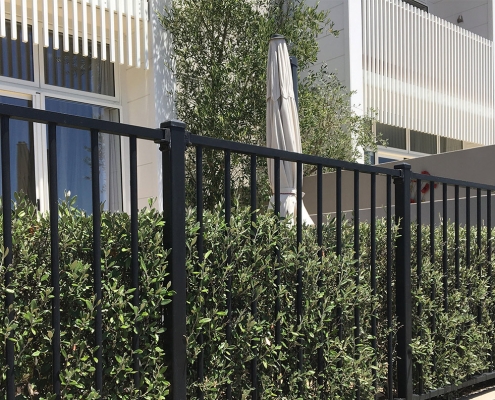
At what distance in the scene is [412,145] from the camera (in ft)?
42.2

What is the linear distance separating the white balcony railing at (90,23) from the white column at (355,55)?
4327 millimetres

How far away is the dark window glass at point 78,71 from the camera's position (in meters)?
7.26

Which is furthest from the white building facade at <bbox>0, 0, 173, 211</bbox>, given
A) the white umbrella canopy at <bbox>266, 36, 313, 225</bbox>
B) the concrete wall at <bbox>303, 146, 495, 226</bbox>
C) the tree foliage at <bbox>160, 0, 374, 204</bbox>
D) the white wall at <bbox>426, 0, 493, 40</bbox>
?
the white wall at <bbox>426, 0, 493, 40</bbox>

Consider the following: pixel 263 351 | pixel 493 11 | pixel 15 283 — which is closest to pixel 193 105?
pixel 263 351

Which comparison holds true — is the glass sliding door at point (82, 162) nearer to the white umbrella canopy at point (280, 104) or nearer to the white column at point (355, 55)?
the white umbrella canopy at point (280, 104)

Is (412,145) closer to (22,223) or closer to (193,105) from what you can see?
(193,105)

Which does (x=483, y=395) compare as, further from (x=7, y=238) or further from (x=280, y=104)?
(x=7, y=238)

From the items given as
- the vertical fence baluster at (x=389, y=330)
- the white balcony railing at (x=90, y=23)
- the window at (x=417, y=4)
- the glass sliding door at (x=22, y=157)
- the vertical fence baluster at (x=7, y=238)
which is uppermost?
the window at (x=417, y=4)

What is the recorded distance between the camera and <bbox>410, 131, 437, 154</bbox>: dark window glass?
1289cm

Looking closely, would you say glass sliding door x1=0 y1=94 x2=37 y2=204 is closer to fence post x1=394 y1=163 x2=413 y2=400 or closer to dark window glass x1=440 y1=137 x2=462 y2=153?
fence post x1=394 y1=163 x2=413 y2=400

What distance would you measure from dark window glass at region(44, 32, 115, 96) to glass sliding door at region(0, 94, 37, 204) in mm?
677

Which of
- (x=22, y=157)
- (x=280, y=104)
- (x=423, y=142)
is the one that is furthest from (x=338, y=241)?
(x=423, y=142)

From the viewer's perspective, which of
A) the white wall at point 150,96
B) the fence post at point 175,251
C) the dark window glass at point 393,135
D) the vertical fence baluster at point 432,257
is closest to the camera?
the fence post at point 175,251

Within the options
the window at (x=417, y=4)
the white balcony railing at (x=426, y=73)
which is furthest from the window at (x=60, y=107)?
the window at (x=417, y=4)
